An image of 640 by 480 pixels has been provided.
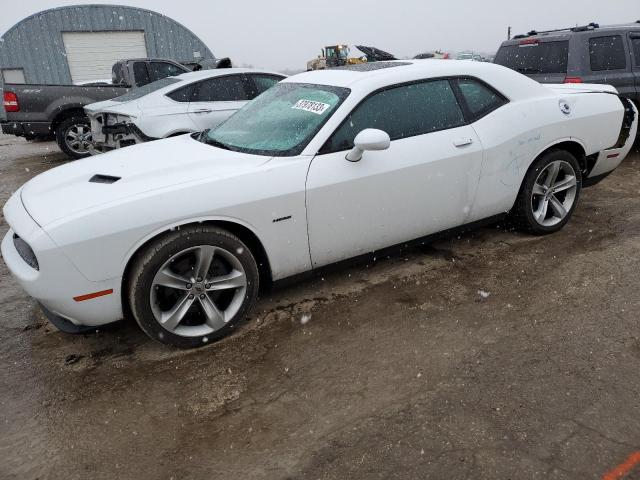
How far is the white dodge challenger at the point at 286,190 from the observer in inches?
101

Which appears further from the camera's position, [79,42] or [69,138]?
[79,42]

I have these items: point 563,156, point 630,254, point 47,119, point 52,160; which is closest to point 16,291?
point 563,156

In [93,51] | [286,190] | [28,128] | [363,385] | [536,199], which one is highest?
[93,51]

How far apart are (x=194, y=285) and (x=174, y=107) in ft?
14.0

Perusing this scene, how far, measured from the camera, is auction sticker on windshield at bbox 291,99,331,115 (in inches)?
126

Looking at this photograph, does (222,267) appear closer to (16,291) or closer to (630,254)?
(16,291)

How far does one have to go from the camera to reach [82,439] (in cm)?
227

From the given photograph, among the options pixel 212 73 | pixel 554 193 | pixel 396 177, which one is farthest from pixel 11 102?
pixel 554 193

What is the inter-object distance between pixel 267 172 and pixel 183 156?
70 cm

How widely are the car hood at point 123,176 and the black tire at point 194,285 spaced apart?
0.97 feet

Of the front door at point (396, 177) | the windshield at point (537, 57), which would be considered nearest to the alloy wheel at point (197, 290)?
the front door at point (396, 177)

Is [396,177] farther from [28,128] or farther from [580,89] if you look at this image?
[28,128]

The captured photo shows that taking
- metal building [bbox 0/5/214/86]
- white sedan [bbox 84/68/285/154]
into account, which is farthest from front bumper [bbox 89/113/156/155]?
metal building [bbox 0/5/214/86]

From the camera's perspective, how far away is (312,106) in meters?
3.30
